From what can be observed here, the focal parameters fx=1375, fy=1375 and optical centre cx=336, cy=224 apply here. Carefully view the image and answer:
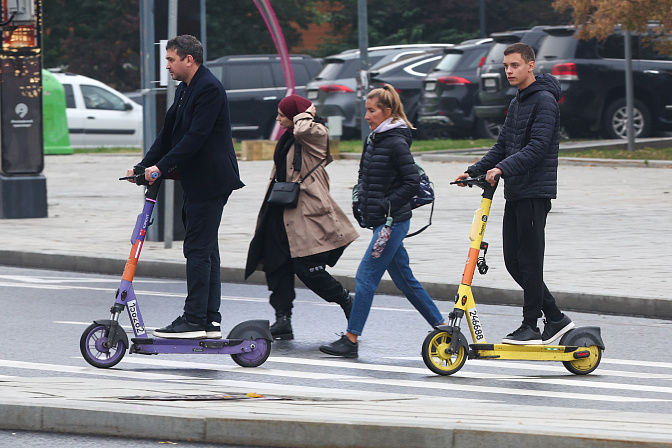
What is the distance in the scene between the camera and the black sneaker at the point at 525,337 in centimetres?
741

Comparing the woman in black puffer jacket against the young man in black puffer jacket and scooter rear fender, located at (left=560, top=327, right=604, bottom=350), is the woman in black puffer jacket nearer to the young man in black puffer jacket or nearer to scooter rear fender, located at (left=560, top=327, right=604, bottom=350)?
the young man in black puffer jacket

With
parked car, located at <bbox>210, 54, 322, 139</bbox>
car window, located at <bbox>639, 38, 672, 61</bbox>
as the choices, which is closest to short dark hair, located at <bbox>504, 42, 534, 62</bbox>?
car window, located at <bbox>639, 38, 672, 61</bbox>

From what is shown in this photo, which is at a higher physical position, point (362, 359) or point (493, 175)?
point (493, 175)

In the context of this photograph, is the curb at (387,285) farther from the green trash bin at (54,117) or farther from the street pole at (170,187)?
the green trash bin at (54,117)

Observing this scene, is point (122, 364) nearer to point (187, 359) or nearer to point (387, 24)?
point (187, 359)

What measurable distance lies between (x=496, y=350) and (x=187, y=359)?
5.95 ft

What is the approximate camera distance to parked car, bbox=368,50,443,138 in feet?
87.6

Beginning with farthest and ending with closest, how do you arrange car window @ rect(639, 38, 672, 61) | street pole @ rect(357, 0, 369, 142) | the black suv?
1. car window @ rect(639, 38, 672, 61)
2. the black suv
3. street pole @ rect(357, 0, 369, 142)

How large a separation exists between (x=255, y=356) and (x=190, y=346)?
37 centimetres

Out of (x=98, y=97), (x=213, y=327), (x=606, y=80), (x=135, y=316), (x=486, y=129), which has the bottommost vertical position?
(x=213, y=327)

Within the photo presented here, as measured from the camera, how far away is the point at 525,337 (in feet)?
24.4

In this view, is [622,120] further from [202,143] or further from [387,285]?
[202,143]

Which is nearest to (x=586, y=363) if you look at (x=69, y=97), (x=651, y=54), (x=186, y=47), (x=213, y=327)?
(x=213, y=327)

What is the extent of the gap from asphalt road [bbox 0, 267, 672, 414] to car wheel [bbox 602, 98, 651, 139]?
14.1 meters
